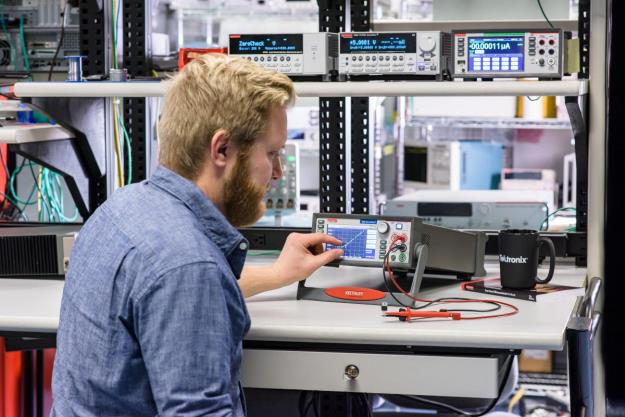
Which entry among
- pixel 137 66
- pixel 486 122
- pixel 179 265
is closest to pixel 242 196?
pixel 179 265

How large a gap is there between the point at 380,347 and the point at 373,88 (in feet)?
2.26

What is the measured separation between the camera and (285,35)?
7.17 feet

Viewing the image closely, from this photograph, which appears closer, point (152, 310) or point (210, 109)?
point (152, 310)

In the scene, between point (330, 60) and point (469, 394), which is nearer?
point (469, 394)

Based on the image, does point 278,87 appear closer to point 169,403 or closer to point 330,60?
point 169,403

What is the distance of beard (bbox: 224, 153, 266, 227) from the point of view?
1.34m

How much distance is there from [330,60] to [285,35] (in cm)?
12

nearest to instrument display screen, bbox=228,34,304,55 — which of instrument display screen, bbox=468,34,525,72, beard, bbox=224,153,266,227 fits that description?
instrument display screen, bbox=468,34,525,72

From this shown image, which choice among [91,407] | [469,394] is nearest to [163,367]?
[91,407]

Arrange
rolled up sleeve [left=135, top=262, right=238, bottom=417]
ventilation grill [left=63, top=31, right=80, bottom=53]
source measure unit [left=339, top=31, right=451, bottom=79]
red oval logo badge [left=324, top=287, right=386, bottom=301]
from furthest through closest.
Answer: ventilation grill [left=63, top=31, right=80, bottom=53] < source measure unit [left=339, top=31, right=451, bottom=79] < red oval logo badge [left=324, top=287, right=386, bottom=301] < rolled up sleeve [left=135, top=262, right=238, bottom=417]

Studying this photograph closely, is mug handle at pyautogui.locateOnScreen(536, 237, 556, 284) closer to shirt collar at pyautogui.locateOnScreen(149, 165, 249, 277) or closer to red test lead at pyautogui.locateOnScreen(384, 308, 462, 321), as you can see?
red test lead at pyautogui.locateOnScreen(384, 308, 462, 321)

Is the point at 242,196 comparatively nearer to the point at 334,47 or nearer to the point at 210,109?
the point at 210,109

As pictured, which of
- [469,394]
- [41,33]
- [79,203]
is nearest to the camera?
[469,394]

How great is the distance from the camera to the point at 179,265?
1.19 m
